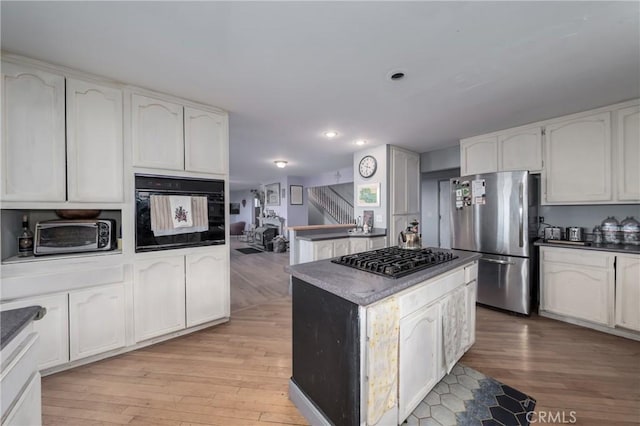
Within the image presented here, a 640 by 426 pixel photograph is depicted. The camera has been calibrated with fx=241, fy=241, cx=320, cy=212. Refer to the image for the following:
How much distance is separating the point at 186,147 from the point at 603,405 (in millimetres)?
3744

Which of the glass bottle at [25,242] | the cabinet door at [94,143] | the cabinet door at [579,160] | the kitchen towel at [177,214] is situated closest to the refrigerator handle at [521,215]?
the cabinet door at [579,160]

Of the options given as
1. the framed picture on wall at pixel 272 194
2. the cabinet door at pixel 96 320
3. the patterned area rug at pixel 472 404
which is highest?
the framed picture on wall at pixel 272 194

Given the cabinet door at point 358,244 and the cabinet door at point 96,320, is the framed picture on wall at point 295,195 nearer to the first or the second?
the cabinet door at point 358,244

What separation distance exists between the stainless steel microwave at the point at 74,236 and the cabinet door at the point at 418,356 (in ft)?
7.92

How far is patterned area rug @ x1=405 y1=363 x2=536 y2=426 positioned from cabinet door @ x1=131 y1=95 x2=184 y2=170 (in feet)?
9.06

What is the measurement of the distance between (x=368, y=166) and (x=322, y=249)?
1.76 meters

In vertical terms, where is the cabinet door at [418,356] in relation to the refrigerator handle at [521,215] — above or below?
below

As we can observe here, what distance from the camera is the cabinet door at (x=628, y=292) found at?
2.25 metres

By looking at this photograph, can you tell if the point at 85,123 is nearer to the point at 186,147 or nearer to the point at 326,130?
the point at 186,147

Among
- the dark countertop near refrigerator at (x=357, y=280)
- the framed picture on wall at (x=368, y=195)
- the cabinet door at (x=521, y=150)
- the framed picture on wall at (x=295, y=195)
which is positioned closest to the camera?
the dark countertop near refrigerator at (x=357, y=280)

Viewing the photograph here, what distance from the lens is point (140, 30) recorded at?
144cm

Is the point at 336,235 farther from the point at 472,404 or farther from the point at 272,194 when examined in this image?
the point at 272,194

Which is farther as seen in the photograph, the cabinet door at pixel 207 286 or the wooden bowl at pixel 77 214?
the cabinet door at pixel 207 286

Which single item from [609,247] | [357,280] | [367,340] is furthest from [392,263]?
[609,247]
